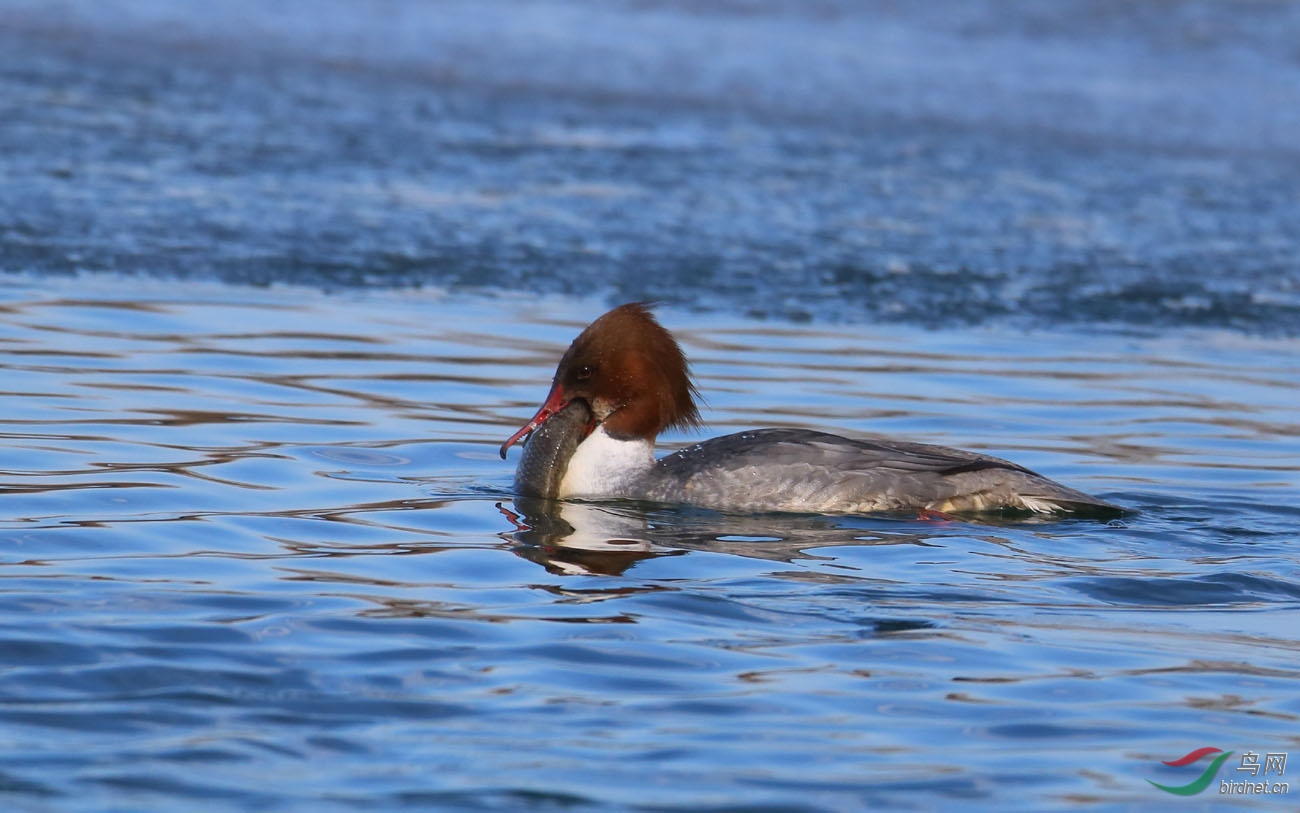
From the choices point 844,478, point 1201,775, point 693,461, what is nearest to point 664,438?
point 693,461

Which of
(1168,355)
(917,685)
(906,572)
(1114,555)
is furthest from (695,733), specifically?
(1168,355)

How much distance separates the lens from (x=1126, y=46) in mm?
20859

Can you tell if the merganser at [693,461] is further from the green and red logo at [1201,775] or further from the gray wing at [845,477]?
the green and red logo at [1201,775]

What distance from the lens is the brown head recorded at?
7.82 meters

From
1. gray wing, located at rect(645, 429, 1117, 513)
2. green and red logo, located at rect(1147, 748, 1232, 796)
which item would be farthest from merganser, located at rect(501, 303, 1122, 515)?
green and red logo, located at rect(1147, 748, 1232, 796)

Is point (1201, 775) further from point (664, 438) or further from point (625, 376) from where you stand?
point (664, 438)

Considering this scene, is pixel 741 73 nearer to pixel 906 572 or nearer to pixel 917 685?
pixel 906 572

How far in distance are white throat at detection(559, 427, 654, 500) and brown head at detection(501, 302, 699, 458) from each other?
9 cm

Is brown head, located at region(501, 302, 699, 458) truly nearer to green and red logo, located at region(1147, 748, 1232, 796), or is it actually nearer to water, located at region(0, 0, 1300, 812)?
water, located at region(0, 0, 1300, 812)

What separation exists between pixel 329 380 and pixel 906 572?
4.01 m

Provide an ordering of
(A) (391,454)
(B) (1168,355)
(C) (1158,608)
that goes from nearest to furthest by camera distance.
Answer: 1. (C) (1158,608)
2. (A) (391,454)
3. (B) (1168,355)

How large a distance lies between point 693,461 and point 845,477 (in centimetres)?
61

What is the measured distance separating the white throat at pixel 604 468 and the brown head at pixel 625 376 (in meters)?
0.09

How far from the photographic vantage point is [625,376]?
7859 millimetres
